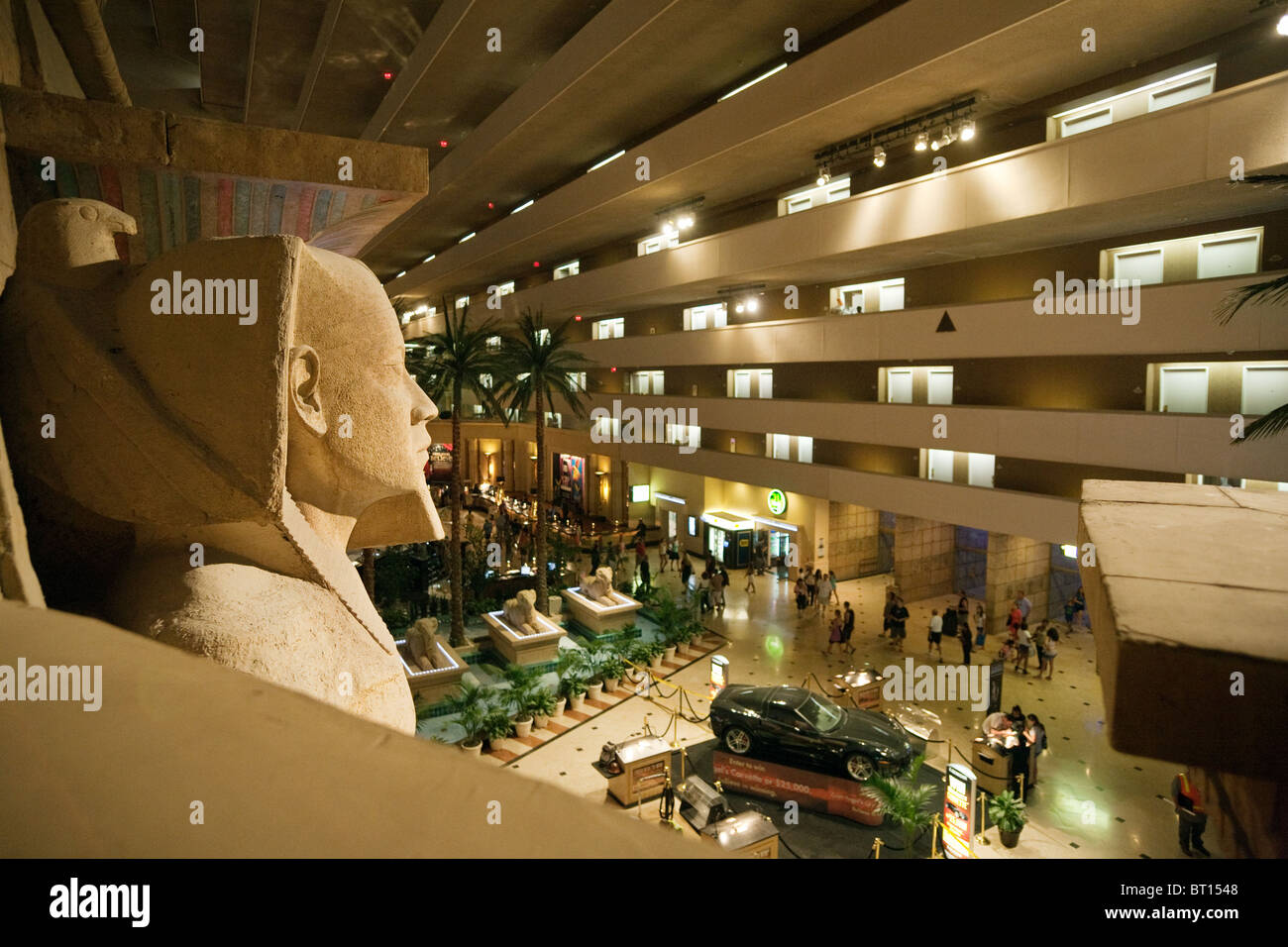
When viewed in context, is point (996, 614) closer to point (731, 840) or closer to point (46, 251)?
point (731, 840)

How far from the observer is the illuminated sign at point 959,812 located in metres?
9.17

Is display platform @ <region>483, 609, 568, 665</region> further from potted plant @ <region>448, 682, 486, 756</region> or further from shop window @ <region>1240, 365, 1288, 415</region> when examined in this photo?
shop window @ <region>1240, 365, 1288, 415</region>

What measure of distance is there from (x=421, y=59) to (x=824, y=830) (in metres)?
20.6

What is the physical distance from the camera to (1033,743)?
1153cm

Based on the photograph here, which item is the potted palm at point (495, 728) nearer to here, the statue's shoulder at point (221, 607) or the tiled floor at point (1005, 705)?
the tiled floor at point (1005, 705)

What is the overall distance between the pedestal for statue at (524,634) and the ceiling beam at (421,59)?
478 inches

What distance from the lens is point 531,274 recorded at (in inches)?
1458

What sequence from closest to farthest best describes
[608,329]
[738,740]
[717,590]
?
[738,740] < [717,590] < [608,329]

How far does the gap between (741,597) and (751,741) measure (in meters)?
11.2

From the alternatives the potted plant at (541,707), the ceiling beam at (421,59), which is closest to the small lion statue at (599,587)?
the potted plant at (541,707)

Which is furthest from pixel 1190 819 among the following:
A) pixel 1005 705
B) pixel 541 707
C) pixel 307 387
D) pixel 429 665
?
pixel 429 665

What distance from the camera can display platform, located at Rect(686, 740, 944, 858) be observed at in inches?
400

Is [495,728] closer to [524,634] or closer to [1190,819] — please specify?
[524,634]

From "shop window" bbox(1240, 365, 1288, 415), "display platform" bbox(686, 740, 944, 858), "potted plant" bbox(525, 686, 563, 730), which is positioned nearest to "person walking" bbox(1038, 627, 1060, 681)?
"display platform" bbox(686, 740, 944, 858)
